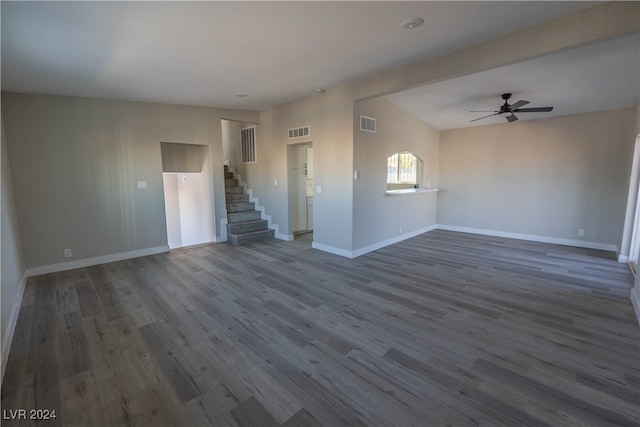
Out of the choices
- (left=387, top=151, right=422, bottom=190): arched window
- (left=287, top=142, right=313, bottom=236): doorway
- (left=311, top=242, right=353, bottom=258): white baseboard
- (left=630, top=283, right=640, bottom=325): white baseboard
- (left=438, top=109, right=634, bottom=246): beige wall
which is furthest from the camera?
(left=387, top=151, right=422, bottom=190): arched window

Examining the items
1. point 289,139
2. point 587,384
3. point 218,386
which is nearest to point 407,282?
point 587,384

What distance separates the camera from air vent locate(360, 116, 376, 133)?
4.78 metres

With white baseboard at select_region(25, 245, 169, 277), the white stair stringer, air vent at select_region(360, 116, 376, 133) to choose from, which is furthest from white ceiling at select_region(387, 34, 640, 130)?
white baseboard at select_region(25, 245, 169, 277)

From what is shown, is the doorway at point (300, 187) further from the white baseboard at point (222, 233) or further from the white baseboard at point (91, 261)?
the white baseboard at point (91, 261)

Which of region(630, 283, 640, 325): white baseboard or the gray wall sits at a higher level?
the gray wall

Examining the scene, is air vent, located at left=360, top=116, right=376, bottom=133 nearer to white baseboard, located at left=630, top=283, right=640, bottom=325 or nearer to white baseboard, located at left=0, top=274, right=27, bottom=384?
white baseboard, located at left=630, top=283, right=640, bottom=325

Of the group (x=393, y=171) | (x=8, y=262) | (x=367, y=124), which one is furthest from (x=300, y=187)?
(x=8, y=262)

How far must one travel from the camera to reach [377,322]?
110 inches

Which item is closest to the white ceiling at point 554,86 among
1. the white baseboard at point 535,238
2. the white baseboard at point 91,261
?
the white baseboard at point 535,238

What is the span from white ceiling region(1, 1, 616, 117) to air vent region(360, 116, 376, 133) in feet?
2.67

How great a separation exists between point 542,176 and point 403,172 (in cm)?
300

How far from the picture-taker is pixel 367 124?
4895 millimetres

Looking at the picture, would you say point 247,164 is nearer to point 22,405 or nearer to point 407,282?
point 407,282

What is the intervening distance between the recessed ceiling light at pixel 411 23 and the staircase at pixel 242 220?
15.6 ft
